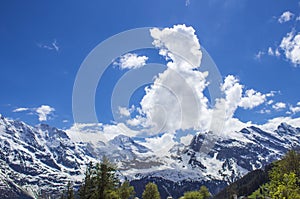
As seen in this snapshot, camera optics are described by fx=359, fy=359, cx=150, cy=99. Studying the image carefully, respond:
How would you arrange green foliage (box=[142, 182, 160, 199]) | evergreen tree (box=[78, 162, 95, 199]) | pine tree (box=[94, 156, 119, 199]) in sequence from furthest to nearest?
1. green foliage (box=[142, 182, 160, 199])
2. evergreen tree (box=[78, 162, 95, 199])
3. pine tree (box=[94, 156, 119, 199])

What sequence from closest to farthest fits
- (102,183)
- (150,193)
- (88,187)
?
(102,183)
(88,187)
(150,193)

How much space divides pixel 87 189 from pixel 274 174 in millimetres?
36413

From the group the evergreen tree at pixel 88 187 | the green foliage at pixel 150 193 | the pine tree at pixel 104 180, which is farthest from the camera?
the green foliage at pixel 150 193

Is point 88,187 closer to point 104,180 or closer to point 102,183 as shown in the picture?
point 102,183

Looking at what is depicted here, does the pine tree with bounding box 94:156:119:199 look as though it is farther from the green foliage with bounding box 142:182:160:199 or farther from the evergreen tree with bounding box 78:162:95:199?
the green foliage with bounding box 142:182:160:199

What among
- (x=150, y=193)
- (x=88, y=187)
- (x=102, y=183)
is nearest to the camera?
(x=102, y=183)

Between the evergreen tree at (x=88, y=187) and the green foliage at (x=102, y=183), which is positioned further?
the evergreen tree at (x=88, y=187)

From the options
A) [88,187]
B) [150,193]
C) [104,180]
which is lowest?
[104,180]

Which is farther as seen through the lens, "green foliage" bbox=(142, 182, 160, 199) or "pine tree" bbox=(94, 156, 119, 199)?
"green foliage" bbox=(142, 182, 160, 199)

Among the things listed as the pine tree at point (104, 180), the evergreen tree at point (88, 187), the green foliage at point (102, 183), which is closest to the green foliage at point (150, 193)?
the evergreen tree at point (88, 187)

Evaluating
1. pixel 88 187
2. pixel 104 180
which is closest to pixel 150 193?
pixel 88 187

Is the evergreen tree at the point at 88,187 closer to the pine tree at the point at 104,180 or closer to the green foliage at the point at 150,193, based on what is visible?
the pine tree at the point at 104,180

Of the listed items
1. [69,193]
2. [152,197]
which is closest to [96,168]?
[69,193]

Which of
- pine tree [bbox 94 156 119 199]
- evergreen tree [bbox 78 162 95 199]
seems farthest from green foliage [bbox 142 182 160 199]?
pine tree [bbox 94 156 119 199]
